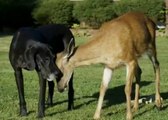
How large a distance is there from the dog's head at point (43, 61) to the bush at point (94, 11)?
21147 mm

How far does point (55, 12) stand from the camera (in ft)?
101

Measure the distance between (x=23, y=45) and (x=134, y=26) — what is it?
2.04 meters

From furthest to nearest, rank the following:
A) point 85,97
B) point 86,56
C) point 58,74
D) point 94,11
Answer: point 94,11 → point 85,97 → point 86,56 → point 58,74

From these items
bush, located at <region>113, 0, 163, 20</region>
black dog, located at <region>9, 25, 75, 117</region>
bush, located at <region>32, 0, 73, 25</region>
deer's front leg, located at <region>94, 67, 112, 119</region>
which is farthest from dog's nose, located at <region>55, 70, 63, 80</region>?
bush, located at <region>32, 0, 73, 25</region>

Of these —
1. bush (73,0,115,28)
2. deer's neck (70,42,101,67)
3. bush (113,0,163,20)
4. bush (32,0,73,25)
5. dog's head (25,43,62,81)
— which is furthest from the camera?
bush (32,0,73,25)

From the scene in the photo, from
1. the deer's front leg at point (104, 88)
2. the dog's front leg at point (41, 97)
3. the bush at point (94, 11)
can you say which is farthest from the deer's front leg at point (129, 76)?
the bush at point (94, 11)

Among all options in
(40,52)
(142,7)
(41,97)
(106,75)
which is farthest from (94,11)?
(40,52)

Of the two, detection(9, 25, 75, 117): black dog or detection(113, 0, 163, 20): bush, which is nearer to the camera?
detection(9, 25, 75, 117): black dog

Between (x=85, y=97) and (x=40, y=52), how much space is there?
2.84 meters

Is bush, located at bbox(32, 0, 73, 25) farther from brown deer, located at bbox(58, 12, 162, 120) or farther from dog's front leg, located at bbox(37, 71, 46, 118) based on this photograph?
dog's front leg, located at bbox(37, 71, 46, 118)

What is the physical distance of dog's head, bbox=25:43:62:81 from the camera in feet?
29.5

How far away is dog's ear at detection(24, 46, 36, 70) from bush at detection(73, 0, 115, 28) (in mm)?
21120

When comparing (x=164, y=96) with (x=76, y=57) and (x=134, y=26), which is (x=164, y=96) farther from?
(x=76, y=57)

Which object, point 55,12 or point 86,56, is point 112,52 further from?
point 55,12
